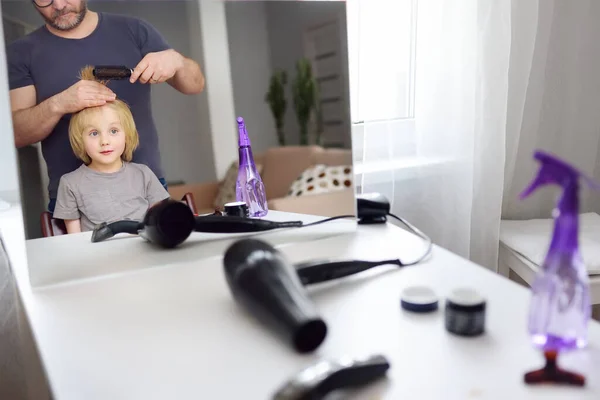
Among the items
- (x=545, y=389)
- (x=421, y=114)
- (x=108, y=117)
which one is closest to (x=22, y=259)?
(x=108, y=117)

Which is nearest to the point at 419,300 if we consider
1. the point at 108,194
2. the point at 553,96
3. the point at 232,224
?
the point at 232,224

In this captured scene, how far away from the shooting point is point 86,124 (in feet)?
2.44

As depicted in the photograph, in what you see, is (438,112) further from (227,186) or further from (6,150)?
(6,150)

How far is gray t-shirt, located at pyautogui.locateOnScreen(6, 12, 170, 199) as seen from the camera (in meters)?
0.70

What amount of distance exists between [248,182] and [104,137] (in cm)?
22

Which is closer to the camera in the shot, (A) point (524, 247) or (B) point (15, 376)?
(B) point (15, 376)

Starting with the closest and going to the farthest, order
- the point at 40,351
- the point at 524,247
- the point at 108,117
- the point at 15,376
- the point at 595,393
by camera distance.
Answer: the point at 595,393, the point at 40,351, the point at 108,117, the point at 15,376, the point at 524,247

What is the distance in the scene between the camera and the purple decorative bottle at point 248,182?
82 cm

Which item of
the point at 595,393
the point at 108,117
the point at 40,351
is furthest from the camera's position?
the point at 108,117

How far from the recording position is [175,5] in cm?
76

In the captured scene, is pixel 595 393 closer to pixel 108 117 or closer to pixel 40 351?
pixel 40 351

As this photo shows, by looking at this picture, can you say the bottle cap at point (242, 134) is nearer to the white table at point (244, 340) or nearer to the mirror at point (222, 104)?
the mirror at point (222, 104)

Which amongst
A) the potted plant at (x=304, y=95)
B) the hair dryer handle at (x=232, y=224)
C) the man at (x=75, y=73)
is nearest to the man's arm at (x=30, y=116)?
the man at (x=75, y=73)

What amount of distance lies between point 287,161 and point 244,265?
0.32 m
